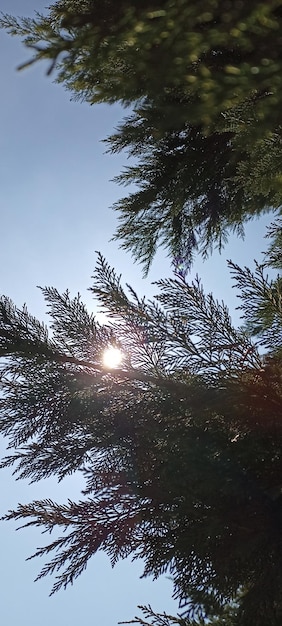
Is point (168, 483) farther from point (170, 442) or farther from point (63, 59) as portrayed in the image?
point (63, 59)

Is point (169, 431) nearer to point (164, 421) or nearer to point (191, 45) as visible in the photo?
point (164, 421)

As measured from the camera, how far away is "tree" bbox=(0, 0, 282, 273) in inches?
72.5

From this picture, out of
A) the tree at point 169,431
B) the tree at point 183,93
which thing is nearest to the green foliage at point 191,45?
the tree at point 183,93

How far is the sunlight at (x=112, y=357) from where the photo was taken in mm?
3322

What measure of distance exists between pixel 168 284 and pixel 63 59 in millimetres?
1416

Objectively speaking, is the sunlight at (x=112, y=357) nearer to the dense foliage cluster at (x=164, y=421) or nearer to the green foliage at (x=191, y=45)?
the dense foliage cluster at (x=164, y=421)

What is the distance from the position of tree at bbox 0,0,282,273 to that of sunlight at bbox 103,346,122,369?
140 centimetres

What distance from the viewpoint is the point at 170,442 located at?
3244mm

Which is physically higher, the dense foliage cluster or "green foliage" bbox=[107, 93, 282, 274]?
"green foliage" bbox=[107, 93, 282, 274]

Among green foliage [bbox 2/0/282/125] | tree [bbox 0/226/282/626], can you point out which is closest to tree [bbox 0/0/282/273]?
green foliage [bbox 2/0/282/125]

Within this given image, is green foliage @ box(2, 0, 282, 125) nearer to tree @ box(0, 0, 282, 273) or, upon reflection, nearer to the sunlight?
tree @ box(0, 0, 282, 273)

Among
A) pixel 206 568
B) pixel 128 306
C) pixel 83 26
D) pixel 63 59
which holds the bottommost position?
pixel 206 568

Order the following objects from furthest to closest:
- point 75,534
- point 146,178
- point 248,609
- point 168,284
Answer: point 146,178 < point 75,534 < point 168,284 < point 248,609

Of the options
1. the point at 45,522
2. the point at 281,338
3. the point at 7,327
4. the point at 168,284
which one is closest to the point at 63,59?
the point at 168,284
